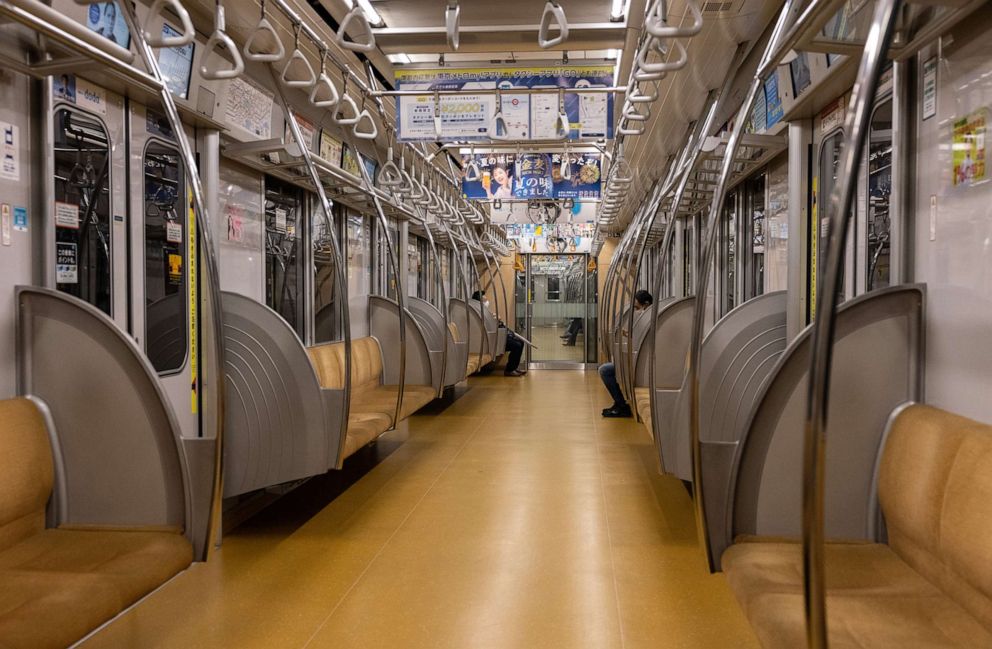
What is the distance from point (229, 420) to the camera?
12.0 ft

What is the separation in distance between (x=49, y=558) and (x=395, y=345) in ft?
15.2

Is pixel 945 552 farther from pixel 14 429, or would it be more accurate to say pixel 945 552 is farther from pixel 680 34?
pixel 14 429

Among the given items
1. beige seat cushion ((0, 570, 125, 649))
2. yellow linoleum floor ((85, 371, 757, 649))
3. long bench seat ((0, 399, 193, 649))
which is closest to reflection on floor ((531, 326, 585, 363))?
yellow linoleum floor ((85, 371, 757, 649))

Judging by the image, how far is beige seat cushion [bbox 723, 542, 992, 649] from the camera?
69.2 inches

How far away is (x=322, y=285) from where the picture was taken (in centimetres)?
596

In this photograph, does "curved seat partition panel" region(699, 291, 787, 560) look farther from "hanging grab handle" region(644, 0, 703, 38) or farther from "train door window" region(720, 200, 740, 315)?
"train door window" region(720, 200, 740, 315)

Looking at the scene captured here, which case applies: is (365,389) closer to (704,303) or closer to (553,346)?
(704,303)

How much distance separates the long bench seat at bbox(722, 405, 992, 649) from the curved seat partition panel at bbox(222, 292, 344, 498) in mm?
2215

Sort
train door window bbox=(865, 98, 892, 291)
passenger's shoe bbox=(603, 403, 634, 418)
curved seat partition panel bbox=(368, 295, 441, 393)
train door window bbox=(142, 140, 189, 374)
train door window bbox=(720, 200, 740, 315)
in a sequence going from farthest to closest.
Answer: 1. passenger's shoe bbox=(603, 403, 634, 418)
2. curved seat partition panel bbox=(368, 295, 441, 393)
3. train door window bbox=(720, 200, 740, 315)
4. train door window bbox=(142, 140, 189, 374)
5. train door window bbox=(865, 98, 892, 291)

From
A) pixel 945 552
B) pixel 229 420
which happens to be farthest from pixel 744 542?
pixel 229 420

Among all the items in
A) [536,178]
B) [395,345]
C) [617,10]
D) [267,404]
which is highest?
[617,10]

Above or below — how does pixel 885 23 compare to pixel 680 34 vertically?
below

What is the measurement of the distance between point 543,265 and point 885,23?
13156mm

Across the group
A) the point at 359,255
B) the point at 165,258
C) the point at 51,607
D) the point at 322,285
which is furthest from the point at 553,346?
the point at 51,607
